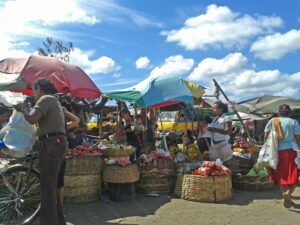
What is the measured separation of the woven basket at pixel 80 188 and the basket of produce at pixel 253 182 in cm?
345

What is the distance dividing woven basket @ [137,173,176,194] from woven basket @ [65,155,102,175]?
3.80 ft

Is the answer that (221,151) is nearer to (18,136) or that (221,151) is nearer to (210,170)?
(210,170)

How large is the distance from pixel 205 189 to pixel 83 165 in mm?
2397

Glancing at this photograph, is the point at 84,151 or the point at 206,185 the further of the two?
the point at 206,185

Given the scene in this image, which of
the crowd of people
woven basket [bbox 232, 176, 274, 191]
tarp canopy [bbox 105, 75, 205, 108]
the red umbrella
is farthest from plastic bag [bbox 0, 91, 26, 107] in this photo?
woven basket [bbox 232, 176, 274, 191]

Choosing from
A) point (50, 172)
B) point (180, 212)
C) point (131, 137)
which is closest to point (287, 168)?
point (180, 212)

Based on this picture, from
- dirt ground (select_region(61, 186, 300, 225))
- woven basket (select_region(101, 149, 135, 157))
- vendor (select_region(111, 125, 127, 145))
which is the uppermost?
vendor (select_region(111, 125, 127, 145))

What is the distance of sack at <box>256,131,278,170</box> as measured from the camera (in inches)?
282

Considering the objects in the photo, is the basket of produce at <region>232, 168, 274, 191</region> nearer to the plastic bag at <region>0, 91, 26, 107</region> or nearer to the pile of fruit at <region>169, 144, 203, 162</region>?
the pile of fruit at <region>169, 144, 203, 162</region>

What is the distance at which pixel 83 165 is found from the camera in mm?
7016

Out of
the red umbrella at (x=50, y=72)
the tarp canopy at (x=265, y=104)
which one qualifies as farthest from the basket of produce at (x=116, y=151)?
the tarp canopy at (x=265, y=104)

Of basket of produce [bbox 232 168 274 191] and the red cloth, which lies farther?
basket of produce [bbox 232 168 274 191]

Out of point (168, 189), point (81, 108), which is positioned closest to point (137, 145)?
point (81, 108)

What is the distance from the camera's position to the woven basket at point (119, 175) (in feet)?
24.1
